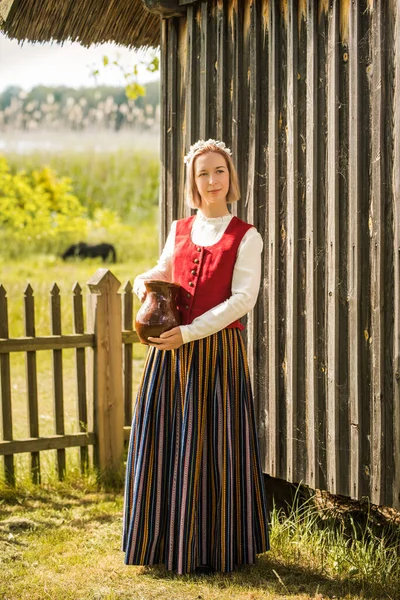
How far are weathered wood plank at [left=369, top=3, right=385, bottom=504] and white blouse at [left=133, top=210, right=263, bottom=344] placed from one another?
546mm

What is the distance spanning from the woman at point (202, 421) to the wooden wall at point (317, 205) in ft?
1.45

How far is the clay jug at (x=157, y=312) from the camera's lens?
382cm

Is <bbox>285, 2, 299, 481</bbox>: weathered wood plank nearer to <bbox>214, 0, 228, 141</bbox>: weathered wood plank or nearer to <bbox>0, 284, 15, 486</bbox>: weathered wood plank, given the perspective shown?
<bbox>214, 0, 228, 141</bbox>: weathered wood plank

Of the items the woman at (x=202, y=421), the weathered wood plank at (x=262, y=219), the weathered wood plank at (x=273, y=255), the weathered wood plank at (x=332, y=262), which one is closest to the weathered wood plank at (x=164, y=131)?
the weathered wood plank at (x=262, y=219)

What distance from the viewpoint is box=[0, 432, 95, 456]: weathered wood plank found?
5.45 m

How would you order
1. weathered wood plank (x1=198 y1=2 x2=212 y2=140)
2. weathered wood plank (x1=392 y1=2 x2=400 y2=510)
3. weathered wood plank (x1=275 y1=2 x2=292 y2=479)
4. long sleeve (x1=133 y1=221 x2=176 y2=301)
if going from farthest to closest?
weathered wood plank (x1=198 y1=2 x2=212 y2=140), weathered wood plank (x1=275 y1=2 x2=292 y2=479), long sleeve (x1=133 y1=221 x2=176 y2=301), weathered wood plank (x1=392 y1=2 x2=400 y2=510)

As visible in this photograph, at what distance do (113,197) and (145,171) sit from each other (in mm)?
1614

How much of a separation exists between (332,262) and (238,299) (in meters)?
0.58

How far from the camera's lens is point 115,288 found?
18.9 feet

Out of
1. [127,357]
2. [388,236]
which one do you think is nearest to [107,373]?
[127,357]

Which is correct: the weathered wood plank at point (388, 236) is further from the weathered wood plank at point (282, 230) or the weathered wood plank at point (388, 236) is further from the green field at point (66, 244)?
the green field at point (66, 244)

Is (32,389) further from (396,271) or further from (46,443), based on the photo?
Answer: (396,271)

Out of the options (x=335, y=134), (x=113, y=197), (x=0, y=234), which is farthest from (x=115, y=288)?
(x=113, y=197)

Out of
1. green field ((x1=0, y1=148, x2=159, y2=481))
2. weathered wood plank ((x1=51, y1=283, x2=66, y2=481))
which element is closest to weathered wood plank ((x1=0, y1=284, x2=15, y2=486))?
green field ((x1=0, y1=148, x2=159, y2=481))
